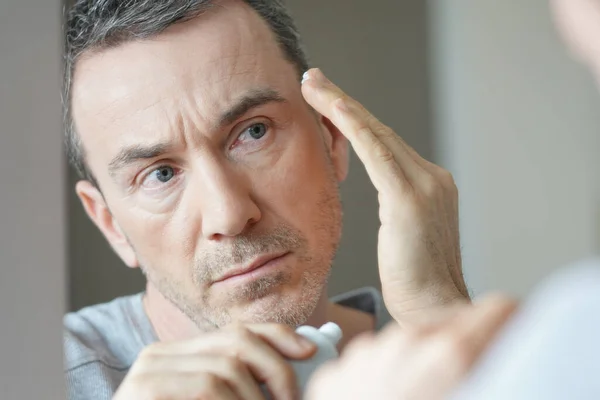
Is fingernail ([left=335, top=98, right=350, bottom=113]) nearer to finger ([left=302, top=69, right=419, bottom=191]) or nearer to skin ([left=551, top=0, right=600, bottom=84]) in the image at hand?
finger ([left=302, top=69, right=419, bottom=191])

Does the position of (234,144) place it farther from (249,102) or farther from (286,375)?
(286,375)

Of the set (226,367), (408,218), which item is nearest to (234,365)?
(226,367)

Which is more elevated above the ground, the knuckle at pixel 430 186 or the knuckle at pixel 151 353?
the knuckle at pixel 430 186

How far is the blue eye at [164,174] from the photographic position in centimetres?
66

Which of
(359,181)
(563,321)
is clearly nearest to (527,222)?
(359,181)

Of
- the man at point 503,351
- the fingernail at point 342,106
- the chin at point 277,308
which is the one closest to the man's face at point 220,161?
the chin at point 277,308

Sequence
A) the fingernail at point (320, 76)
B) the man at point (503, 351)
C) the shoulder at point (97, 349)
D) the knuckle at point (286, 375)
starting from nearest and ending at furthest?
the man at point (503, 351), the knuckle at point (286, 375), the fingernail at point (320, 76), the shoulder at point (97, 349)

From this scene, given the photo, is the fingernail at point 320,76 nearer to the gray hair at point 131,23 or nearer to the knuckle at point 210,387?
the gray hair at point 131,23

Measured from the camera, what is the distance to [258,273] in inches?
25.8

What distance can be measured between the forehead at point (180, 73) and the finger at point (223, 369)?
0.71 feet

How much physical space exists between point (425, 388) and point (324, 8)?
425mm

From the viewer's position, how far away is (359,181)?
Result: 66 cm

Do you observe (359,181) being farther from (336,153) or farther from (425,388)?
(425,388)

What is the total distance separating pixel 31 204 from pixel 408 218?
10.2 inches
